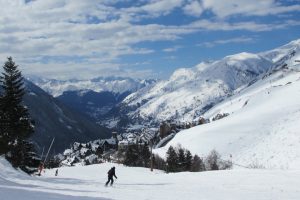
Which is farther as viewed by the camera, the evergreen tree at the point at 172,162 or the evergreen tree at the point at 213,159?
the evergreen tree at the point at 172,162

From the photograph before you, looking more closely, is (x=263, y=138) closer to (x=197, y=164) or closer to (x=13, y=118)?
(x=197, y=164)

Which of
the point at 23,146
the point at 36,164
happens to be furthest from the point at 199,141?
the point at 23,146

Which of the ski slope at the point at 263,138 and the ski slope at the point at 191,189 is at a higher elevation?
the ski slope at the point at 263,138

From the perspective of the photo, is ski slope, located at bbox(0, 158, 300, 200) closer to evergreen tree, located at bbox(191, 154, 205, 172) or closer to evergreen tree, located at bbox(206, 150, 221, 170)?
evergreen tree, located at bbox(206, 150, 221, 170)

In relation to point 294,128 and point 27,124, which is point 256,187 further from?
point 294,128

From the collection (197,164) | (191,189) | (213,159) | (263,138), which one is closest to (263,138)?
(263,138)

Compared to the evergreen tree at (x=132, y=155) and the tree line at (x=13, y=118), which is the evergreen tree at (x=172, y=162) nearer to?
the evergreen tree at (x=132, y=155)

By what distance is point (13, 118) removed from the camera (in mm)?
57312

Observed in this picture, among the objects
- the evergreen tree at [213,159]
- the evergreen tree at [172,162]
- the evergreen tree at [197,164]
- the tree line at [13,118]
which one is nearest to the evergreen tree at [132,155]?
the evergreen tree at [172,162]

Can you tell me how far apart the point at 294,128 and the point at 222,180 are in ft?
188

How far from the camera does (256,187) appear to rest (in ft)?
125

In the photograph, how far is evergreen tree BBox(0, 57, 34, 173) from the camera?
5697 cm

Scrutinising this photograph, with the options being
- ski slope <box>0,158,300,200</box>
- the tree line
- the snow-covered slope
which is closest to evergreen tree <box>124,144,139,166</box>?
the snow-covered slope

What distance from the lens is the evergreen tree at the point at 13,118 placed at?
5697 cm
